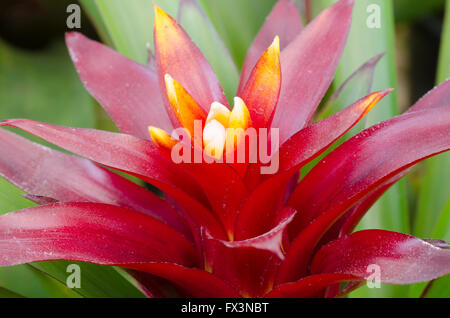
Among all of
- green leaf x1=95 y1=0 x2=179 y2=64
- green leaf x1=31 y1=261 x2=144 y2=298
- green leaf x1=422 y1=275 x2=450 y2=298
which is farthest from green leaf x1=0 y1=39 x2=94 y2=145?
green leaf x1=422 y1=275 x2=450 y2=298

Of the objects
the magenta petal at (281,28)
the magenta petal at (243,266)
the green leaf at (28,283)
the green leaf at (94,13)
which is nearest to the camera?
the magenta petal at (243,266)

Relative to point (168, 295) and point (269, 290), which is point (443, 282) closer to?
point (269, 290)

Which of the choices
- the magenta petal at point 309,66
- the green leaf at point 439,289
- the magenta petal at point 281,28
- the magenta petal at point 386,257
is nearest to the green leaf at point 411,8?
the magenta petal at point 281,28

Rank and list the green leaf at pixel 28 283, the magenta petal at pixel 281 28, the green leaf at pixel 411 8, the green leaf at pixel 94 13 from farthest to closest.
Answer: the green leaf at pixel 411 8
the green leaf at pixel 94 13
the magenta petal at pixel 281 28
the green leaf at pixel 28 283

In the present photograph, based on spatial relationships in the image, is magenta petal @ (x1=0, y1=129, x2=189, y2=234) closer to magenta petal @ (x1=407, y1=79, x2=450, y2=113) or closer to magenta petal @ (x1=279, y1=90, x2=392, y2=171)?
magenta petal @ (x1=279, y1=90, x2=392, y2=171)

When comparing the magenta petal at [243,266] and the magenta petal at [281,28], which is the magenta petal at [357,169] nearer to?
the magenta petal at [243,266]

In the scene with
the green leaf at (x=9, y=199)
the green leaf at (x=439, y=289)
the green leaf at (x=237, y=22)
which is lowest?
the green leaf at (x=439, y=289)

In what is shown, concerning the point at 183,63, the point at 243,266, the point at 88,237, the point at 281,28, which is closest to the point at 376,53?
the point at 281,28
